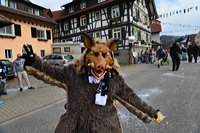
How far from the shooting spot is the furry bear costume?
1.54m

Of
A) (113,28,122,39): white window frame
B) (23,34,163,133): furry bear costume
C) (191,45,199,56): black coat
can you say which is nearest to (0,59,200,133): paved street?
(23,34,163,133): furry bear costume

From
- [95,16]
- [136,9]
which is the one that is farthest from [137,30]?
[95,16]

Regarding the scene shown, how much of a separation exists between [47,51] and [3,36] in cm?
508

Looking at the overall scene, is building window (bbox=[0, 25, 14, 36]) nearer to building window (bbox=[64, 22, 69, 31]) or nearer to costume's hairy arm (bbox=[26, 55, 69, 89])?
building window (bbox=[64, 22, 69, 31])

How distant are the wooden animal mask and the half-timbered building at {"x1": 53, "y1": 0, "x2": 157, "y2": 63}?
53.4 ft

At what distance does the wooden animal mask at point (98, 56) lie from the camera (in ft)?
4.89

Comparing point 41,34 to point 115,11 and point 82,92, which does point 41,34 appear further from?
point 82,92

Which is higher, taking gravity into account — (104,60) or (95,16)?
(95,16)

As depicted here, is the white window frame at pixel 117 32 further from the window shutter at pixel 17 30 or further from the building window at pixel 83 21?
the window shutter at pixel 17 30

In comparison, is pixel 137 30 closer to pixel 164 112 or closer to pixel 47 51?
pixel 47 51

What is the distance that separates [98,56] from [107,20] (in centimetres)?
1934

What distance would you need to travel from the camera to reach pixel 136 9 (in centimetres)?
2016

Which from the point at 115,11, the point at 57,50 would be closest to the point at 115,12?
the point at 115,11

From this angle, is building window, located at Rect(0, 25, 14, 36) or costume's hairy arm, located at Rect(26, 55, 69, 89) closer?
costume's hairy arm, located at Rect(26, 55, 69, 89)
